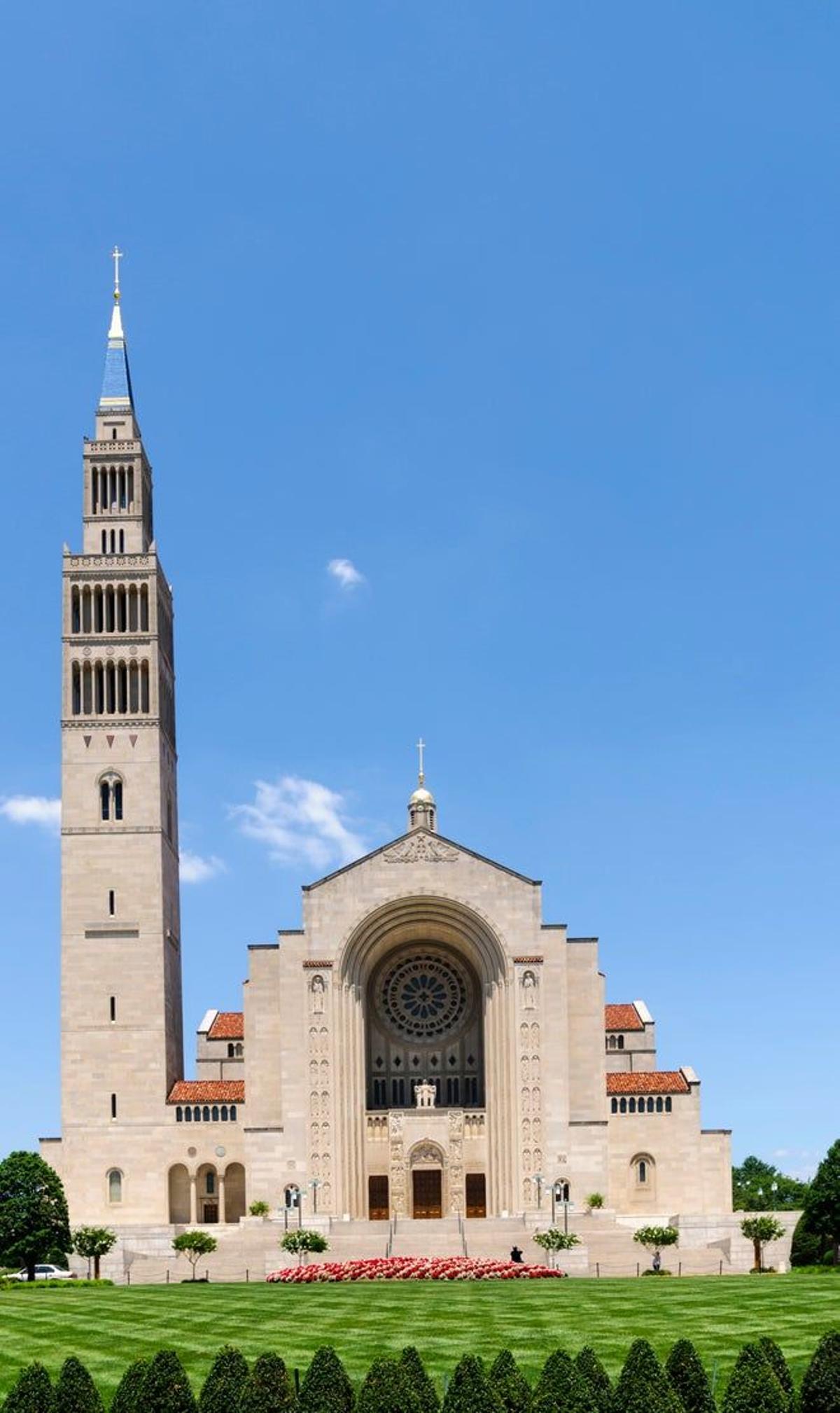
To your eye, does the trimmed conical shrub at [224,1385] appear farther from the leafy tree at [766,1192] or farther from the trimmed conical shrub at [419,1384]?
Answer: the leafy tree at [766,1192]

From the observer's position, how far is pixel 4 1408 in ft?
88.1

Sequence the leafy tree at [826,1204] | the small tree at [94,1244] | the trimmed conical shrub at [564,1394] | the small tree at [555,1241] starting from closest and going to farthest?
1. the trimmed conical shrub at [564,1394]
2. the small tree at [555,1241]
3. the small tree at [94,1244]
4. the leafy tree at [826,1204]

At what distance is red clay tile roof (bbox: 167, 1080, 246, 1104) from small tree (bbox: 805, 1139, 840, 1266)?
83.8 feet

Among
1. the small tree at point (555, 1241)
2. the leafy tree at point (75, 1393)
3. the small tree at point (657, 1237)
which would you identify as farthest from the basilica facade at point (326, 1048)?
the leafy tree at point (75, 1393)

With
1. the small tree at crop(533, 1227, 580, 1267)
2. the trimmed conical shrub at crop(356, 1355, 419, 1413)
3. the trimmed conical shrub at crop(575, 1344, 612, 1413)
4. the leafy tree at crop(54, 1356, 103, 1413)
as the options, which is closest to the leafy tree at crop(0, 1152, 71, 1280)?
the small tree at crop(533, 1227, 580, 1267)

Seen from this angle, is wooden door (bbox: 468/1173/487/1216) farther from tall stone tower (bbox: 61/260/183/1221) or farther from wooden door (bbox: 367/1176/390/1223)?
tall stone tower (bbox: 61/260/183/1221)

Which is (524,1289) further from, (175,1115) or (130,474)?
(130,474)

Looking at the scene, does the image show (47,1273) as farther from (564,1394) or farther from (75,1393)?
(564,1394)

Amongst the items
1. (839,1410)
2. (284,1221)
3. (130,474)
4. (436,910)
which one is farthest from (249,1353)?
(130,474)

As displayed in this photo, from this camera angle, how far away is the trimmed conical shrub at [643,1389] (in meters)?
25.9

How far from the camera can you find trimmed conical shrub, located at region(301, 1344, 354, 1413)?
26703 millimetres

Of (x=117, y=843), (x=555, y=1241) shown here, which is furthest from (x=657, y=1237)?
(x=117, y=843)

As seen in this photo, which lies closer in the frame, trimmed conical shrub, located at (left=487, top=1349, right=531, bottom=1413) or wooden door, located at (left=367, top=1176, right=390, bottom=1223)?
trimmed conical shrub, located at (left=487, top=1349, right=531, bottom=1413)

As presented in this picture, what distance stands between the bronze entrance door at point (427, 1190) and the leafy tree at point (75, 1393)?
58.5 meters
